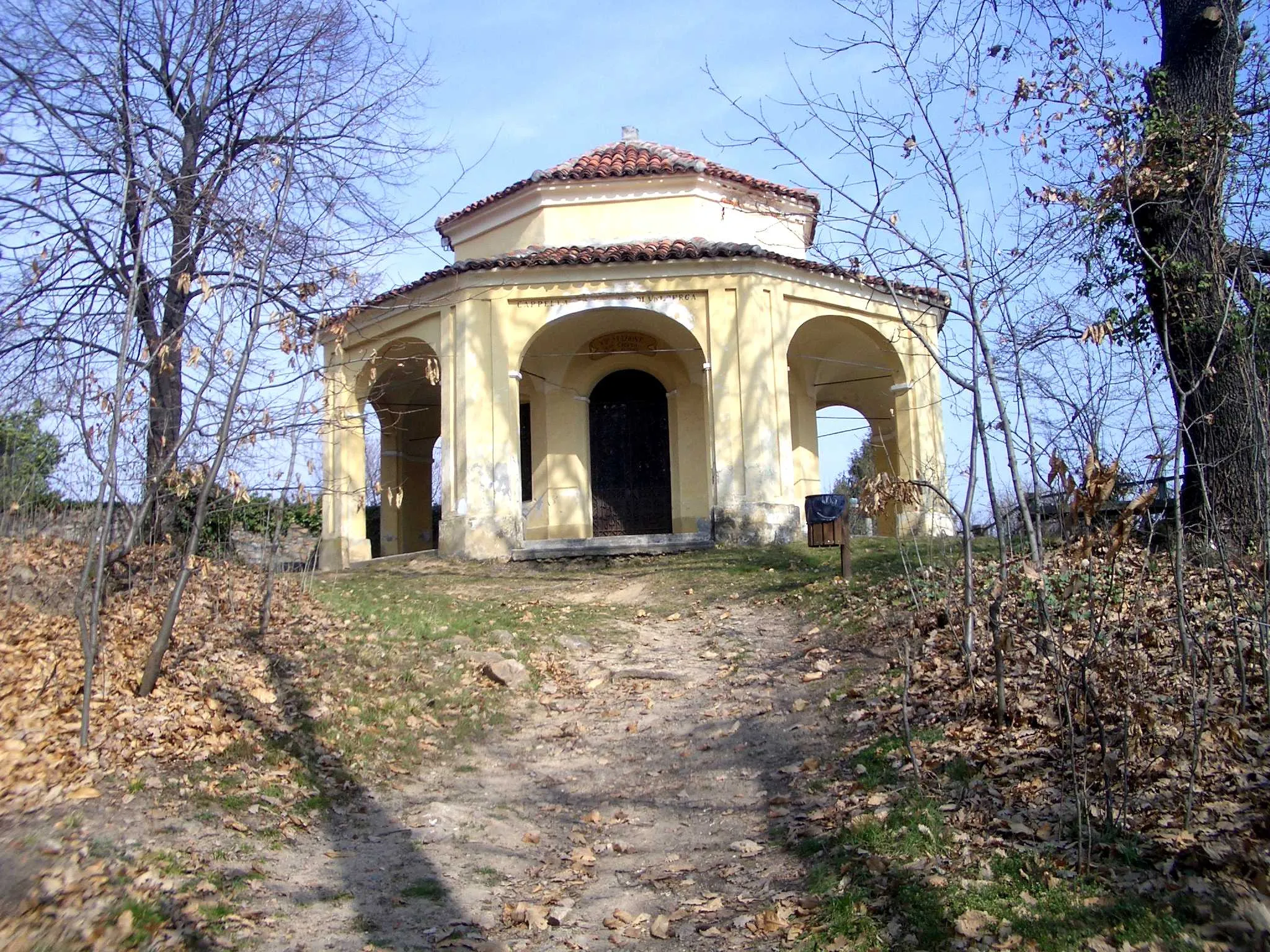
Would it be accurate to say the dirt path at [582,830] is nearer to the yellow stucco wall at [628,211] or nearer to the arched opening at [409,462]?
the yellow stucco wall at [628,211]

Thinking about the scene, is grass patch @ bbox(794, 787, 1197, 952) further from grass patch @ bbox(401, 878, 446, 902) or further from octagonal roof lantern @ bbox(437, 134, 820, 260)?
octagonal roof lantern @ bbox(437, 134, 820, 260)

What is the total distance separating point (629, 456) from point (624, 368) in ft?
4.90

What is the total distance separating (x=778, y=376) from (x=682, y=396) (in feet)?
8.38

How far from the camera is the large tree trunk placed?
764 cm

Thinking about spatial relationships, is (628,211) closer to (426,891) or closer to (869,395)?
(869,395)

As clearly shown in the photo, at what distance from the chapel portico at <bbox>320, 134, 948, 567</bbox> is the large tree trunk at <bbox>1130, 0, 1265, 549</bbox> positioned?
15.9 feet

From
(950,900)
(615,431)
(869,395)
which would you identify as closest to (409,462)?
(615,431)

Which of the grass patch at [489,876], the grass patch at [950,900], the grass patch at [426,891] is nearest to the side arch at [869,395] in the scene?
the grass patch at [950,900]

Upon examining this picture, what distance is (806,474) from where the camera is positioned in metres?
19.3

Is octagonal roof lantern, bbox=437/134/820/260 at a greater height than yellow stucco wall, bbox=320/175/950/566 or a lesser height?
greater

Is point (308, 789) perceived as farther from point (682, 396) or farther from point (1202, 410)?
point (682, 396)

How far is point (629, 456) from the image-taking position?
1822 cm

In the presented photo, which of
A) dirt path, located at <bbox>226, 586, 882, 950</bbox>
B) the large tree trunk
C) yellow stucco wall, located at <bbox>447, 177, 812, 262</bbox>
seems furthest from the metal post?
yellow stucco wall, located at <bbox>447, 177, 812, 262</bbox>

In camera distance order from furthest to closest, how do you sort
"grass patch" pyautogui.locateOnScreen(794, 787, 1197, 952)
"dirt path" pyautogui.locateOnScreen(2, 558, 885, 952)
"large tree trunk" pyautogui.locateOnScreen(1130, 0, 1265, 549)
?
"large tree trunk" pyautogui.locateOnScreen(1130, 0, 1265, 549) → "dirt path" pyautogui.locateOnScreen(2, 558, 885, 952) → "grass patch" pyautogui.locateOnScreen(794, 787, 1197, 952)
